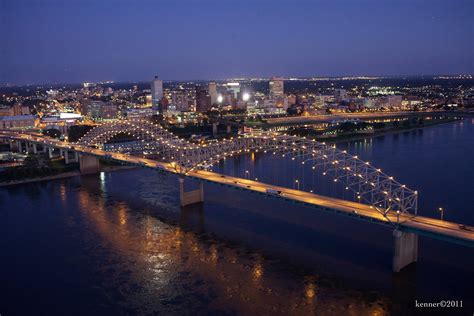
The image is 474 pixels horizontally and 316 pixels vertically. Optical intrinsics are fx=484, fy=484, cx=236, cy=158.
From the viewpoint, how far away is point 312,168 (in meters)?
18.5

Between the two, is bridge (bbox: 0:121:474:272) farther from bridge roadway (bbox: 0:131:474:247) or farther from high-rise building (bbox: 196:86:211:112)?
high-rise building (bbox: 196:86:211:112)

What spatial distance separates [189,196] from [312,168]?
5124 mm

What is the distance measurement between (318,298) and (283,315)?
3.07 feet

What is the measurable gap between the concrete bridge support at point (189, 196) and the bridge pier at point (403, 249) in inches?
295

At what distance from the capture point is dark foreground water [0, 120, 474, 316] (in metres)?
9.53

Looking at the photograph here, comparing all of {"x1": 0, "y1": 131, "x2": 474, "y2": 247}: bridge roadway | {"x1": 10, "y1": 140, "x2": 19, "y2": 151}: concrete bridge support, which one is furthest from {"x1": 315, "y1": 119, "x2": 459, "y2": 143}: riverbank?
{"x1": 10, "y1": 140, "x2": 19, "y2": 151}: concrete bridge support

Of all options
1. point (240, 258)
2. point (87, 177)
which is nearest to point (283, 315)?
point (240, 258)

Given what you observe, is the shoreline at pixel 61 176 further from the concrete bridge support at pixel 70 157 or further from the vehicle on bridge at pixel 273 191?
the vehicle on bridge at pixel 273 191

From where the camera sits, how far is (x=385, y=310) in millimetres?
9031

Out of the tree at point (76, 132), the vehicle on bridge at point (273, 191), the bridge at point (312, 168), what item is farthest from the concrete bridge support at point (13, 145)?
the vehicle on bridge at point (273, 191)

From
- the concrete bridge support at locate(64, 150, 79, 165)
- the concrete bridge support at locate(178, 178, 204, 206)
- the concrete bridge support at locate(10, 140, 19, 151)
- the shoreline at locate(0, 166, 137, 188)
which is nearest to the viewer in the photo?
the concrete bridge support at locate(178, 178, 204, 206)

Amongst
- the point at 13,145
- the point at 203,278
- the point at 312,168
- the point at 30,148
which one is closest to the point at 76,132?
the point at 13,145

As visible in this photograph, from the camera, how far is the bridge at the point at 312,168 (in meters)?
10.5

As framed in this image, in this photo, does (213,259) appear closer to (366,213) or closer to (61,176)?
(366,213)
